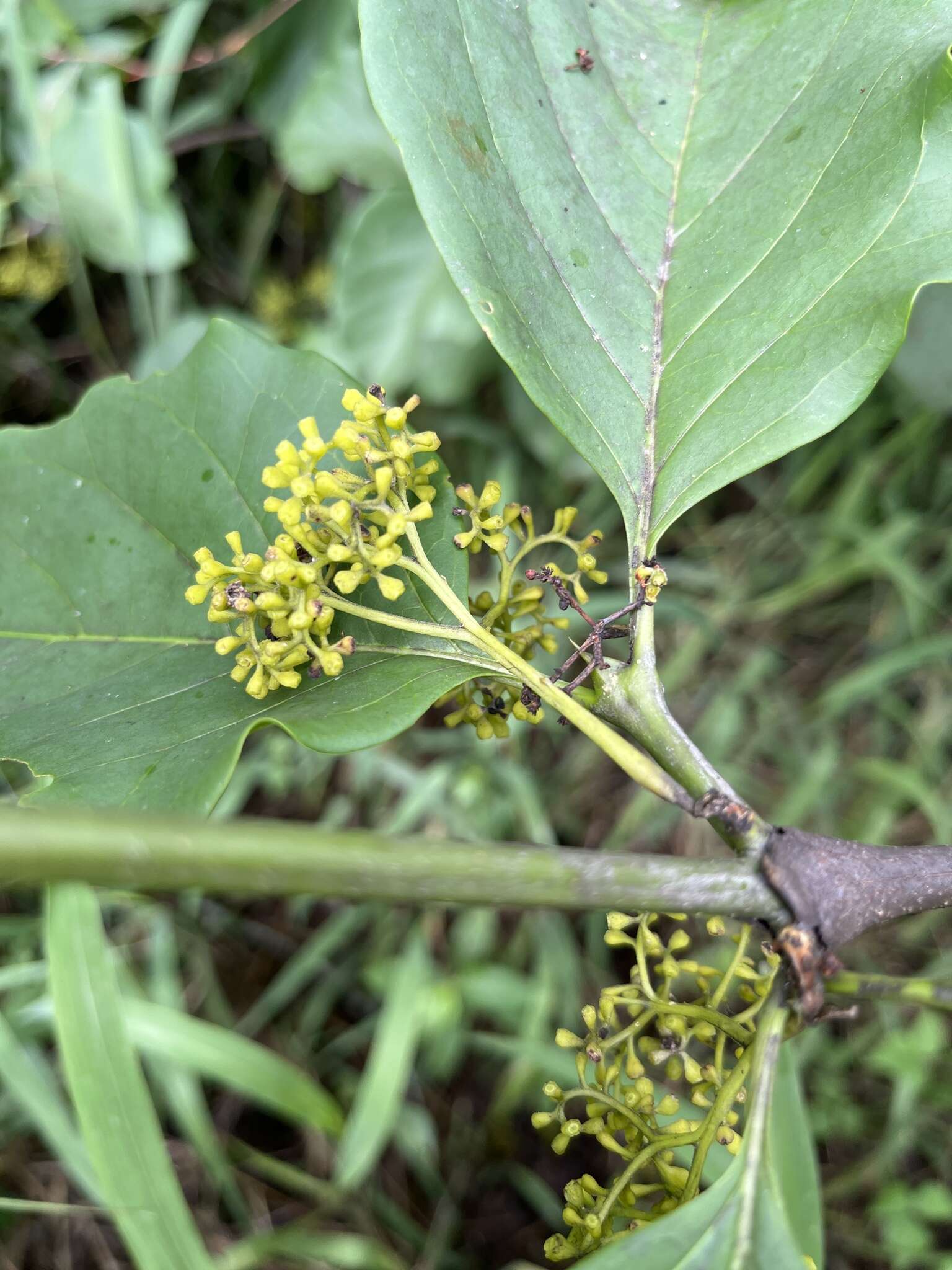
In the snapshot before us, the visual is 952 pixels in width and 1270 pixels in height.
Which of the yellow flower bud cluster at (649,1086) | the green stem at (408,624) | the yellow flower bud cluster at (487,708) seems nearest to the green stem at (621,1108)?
the yellow flower bud cluster at (649,1086)

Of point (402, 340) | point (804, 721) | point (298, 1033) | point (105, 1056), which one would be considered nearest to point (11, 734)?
point (105, 1056)

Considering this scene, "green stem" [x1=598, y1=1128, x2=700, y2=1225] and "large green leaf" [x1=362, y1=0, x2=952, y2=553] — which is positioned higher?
"large green leaf" [x1=362, y1=0, x2=952, y2=553]

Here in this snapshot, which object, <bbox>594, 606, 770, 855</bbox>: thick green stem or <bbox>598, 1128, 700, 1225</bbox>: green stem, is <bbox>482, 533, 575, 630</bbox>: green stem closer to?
<bbox>594, 606, 770, 855</bbox>: thick green stem

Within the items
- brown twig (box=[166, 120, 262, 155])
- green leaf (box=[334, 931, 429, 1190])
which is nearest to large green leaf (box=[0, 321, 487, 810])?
green leaf (box=[334, 931, 429, 1190])

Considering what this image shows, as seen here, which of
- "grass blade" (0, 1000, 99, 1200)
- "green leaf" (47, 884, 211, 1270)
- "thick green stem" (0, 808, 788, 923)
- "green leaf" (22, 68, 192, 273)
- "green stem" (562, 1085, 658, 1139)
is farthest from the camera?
"green leaf" (22, 68, 192, 273)

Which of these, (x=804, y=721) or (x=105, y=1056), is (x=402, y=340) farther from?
(x=105, y=1056)

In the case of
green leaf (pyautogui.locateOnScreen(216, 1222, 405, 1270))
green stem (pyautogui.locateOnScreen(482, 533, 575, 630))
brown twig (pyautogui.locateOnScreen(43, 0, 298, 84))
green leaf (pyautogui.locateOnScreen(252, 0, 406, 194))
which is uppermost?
brown twig (pyautogui.locateOnScreen(43, 0, 298, 84))

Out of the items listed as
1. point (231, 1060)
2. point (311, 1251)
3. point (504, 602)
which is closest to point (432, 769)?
point (231, 1060)

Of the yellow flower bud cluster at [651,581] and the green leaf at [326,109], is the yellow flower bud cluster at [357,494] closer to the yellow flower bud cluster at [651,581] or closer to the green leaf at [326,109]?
the yellow flower bud cluster at [651,581]
